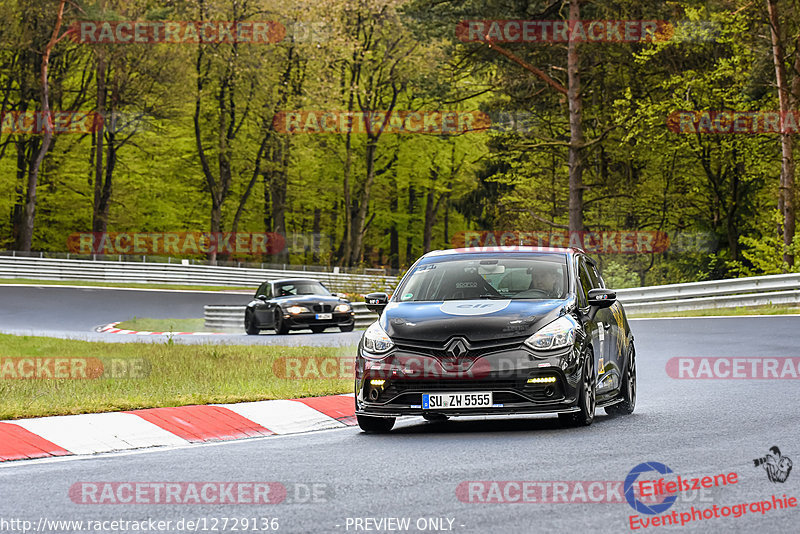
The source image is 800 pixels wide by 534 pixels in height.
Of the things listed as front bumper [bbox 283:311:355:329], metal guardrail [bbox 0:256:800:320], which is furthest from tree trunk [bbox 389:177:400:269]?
front bumper [bbox 283:311:355:329]

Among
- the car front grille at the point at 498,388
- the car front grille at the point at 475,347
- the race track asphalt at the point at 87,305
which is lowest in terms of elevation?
the race track asphalt at the point at 87,305

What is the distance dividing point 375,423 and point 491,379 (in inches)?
53.3

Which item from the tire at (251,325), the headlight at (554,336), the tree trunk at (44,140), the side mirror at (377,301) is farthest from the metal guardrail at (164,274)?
the headlight at (554,336)

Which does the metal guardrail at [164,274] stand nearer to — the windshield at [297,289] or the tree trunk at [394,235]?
the windshield at [297,289]

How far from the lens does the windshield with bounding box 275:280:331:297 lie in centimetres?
3183

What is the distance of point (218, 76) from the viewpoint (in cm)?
6731

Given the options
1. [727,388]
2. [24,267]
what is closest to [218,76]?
[24,267]

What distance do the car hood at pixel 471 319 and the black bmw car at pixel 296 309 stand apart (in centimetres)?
2019

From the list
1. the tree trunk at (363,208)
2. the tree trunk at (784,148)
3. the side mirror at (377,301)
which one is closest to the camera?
the side mirror at (377,301)

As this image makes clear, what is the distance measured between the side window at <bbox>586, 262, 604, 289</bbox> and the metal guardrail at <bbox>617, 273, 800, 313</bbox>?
1605 centimetres

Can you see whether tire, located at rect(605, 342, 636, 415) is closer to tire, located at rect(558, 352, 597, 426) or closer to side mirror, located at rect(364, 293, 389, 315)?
tire, located at rect(558, 352, 597, 426)

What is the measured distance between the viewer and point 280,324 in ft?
101

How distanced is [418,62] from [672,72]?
22387 millimetres

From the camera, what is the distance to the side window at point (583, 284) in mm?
11062
